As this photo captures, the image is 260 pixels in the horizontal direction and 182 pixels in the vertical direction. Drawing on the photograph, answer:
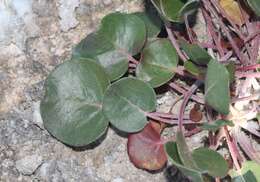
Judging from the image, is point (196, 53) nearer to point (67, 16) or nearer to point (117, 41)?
point (117, 41)

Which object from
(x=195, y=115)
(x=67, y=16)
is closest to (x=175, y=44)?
(x=195, y=115)

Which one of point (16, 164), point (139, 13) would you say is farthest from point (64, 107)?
point (139, 13)

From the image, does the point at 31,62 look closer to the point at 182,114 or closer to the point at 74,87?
the point at 74,87

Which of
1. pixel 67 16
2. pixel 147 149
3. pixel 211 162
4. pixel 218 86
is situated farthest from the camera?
pixel 67 16

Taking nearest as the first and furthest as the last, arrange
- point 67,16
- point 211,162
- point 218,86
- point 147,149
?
point 218,86 < point 211,162 < point 147,149 < point 67,16

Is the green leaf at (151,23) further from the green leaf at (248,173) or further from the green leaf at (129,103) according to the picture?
the green leaf at (248,173)

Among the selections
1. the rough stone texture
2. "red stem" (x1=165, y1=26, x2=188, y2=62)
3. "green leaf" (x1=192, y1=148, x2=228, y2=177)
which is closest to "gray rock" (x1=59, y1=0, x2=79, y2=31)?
the rough stone texture

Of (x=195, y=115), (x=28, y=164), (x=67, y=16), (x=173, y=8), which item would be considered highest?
(x=173, y=8)
